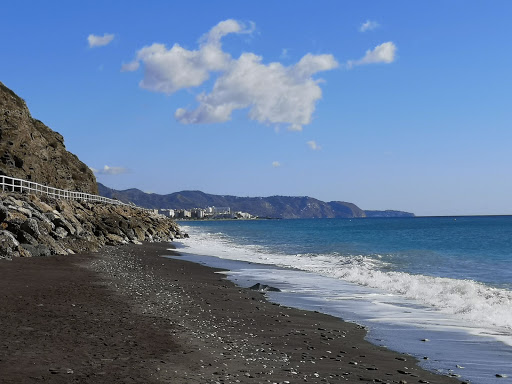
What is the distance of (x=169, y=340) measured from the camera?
29.9ft

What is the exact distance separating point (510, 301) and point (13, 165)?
45.2m

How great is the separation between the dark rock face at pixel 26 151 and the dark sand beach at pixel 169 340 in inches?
1438

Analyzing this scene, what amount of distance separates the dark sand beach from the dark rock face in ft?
120

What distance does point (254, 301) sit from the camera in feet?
49.4

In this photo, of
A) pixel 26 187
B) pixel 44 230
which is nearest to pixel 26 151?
pixel 26 187

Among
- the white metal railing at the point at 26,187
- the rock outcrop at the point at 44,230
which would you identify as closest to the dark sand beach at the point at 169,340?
the rock outcrop at the point at 44,230

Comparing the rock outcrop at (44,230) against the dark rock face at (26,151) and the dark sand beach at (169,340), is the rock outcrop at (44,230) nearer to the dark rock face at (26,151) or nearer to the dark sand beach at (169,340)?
the dark sand beach at (169,340)

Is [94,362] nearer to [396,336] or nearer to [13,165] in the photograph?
[396,336]

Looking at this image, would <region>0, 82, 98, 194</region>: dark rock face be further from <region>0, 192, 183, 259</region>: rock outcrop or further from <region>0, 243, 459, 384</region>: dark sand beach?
<region>0, 243, 459, 384</region>: dark sand beach

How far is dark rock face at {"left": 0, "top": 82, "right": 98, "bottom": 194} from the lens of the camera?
160 feet

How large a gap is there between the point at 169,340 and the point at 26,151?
4802 centimetres

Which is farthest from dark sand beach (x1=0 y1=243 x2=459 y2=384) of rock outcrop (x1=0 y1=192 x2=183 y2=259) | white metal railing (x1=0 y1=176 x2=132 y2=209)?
white metal railing (x1=0 y1=176 x2=132 y2=209)

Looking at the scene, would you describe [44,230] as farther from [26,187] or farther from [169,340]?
[169,340]

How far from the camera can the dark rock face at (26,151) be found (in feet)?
160
